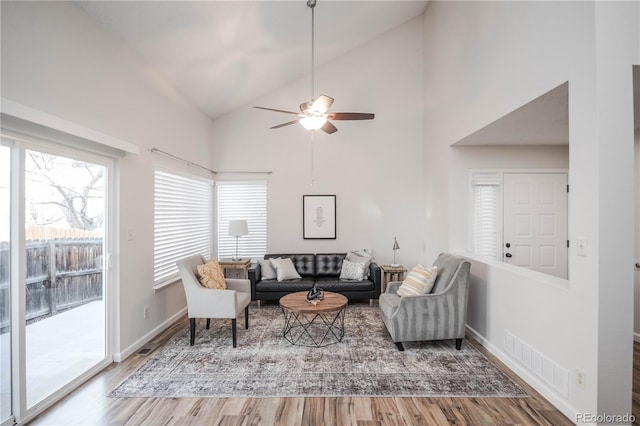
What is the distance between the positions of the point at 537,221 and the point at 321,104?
349 cm

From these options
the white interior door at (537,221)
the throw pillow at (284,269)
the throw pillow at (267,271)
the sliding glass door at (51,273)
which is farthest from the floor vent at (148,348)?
the white interior door at (537,221)

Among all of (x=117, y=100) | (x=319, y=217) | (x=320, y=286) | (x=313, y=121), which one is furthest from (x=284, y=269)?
(x=117, y=100)

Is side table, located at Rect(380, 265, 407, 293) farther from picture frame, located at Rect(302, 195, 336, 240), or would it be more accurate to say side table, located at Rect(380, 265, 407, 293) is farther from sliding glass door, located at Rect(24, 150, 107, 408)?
sliding glass door, located at Rect(24, 150, 107, 408)

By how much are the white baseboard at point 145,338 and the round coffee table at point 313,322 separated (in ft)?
5.01

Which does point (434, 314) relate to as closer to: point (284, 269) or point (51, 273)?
point (284, 269)

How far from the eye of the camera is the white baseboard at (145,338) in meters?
2.97

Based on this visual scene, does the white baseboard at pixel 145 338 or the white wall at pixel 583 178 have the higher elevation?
the white wall at pixel 583 178

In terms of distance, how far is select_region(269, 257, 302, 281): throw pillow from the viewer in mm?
4664

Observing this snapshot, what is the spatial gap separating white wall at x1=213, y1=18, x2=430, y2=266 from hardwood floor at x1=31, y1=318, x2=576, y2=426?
3.12 metres

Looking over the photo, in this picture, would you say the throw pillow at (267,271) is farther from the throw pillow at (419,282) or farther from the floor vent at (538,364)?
the floor vent at (538,364)

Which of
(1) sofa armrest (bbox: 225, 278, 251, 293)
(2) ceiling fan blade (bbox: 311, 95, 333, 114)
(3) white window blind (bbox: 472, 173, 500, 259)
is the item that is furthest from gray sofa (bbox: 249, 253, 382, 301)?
(2) ceiling fan blade (bbox: 311, 95, 333, 114)

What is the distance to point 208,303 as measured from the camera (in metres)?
3.25

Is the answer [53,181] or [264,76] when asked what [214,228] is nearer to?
[264,76]

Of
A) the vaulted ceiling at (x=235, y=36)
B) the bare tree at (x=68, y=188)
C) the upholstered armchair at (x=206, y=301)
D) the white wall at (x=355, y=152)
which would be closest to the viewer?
the bare tree at (x=68, y=188)
